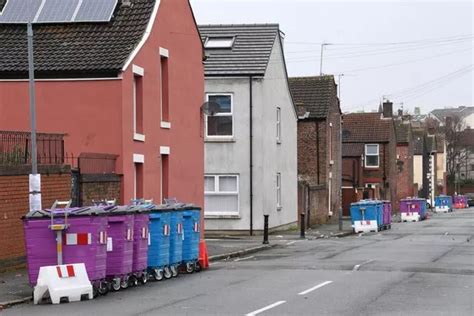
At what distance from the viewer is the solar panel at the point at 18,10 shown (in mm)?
24203

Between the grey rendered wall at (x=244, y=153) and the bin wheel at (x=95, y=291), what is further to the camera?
the grey rendered wall at (x=244, y=153)

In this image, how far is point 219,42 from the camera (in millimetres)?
36938

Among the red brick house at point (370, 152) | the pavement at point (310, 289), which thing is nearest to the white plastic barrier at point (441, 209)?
the red brick house at point (370, 152)

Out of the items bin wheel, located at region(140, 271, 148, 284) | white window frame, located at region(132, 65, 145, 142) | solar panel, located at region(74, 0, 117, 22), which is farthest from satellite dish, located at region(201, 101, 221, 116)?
bin wheel, located at region(140, 271, 148, 284)

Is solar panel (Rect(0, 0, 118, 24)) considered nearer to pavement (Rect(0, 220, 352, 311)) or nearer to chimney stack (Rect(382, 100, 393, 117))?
pavement (Rect(0, 220, 352, 311))

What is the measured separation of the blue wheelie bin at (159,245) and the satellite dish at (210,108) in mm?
12027

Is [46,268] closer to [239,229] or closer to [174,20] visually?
[174,20]

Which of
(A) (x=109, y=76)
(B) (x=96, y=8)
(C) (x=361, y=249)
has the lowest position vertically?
(C) (x=361, y=249)

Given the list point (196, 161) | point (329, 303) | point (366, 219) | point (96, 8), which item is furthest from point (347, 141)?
point (329, 303)

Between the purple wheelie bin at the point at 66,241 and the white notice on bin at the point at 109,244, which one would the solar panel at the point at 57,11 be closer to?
the white notice on bin at the point at 109,244

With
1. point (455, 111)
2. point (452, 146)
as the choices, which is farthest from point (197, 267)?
point (455, 111)

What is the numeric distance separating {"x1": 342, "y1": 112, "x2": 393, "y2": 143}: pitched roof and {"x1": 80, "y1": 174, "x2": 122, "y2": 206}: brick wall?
45.7m

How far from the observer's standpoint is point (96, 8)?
24.6 m

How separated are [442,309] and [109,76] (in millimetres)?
12349
